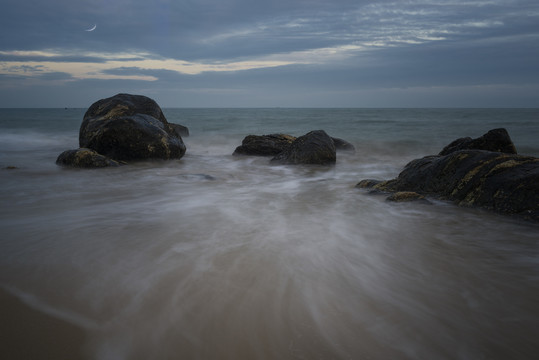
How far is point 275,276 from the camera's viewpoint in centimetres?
235

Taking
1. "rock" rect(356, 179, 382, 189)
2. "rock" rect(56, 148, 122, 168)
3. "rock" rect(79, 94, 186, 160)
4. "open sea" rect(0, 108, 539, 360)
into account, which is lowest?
"open sea" rect(0, 108, 539, 360)

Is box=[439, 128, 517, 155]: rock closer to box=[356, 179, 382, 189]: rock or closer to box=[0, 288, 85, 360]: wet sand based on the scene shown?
box=[356, 179, 382, 189]: rock

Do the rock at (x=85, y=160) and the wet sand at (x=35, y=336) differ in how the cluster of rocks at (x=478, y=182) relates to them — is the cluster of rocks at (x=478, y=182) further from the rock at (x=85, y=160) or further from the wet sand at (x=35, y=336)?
the rock at (x=85, y=160)

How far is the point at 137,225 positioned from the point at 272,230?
1.35m

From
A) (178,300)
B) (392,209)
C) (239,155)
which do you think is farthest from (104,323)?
(239,155)

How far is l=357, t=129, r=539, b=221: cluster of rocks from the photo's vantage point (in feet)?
12.1

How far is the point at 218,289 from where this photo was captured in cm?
215

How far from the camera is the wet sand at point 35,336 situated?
1.51m

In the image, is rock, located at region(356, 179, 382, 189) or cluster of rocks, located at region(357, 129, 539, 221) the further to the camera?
rock, located at region(356, 179, 382, 189)

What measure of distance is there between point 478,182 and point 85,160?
7100 millimetres

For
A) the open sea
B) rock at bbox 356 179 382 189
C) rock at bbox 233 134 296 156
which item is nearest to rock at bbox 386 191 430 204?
the open sea

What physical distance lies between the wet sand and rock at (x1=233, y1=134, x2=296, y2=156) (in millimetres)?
8408

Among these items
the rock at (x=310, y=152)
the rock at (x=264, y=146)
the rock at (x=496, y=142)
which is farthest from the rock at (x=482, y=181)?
the rock at (x=264, y=146)

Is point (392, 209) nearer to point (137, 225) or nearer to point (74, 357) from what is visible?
point (137, 225)
